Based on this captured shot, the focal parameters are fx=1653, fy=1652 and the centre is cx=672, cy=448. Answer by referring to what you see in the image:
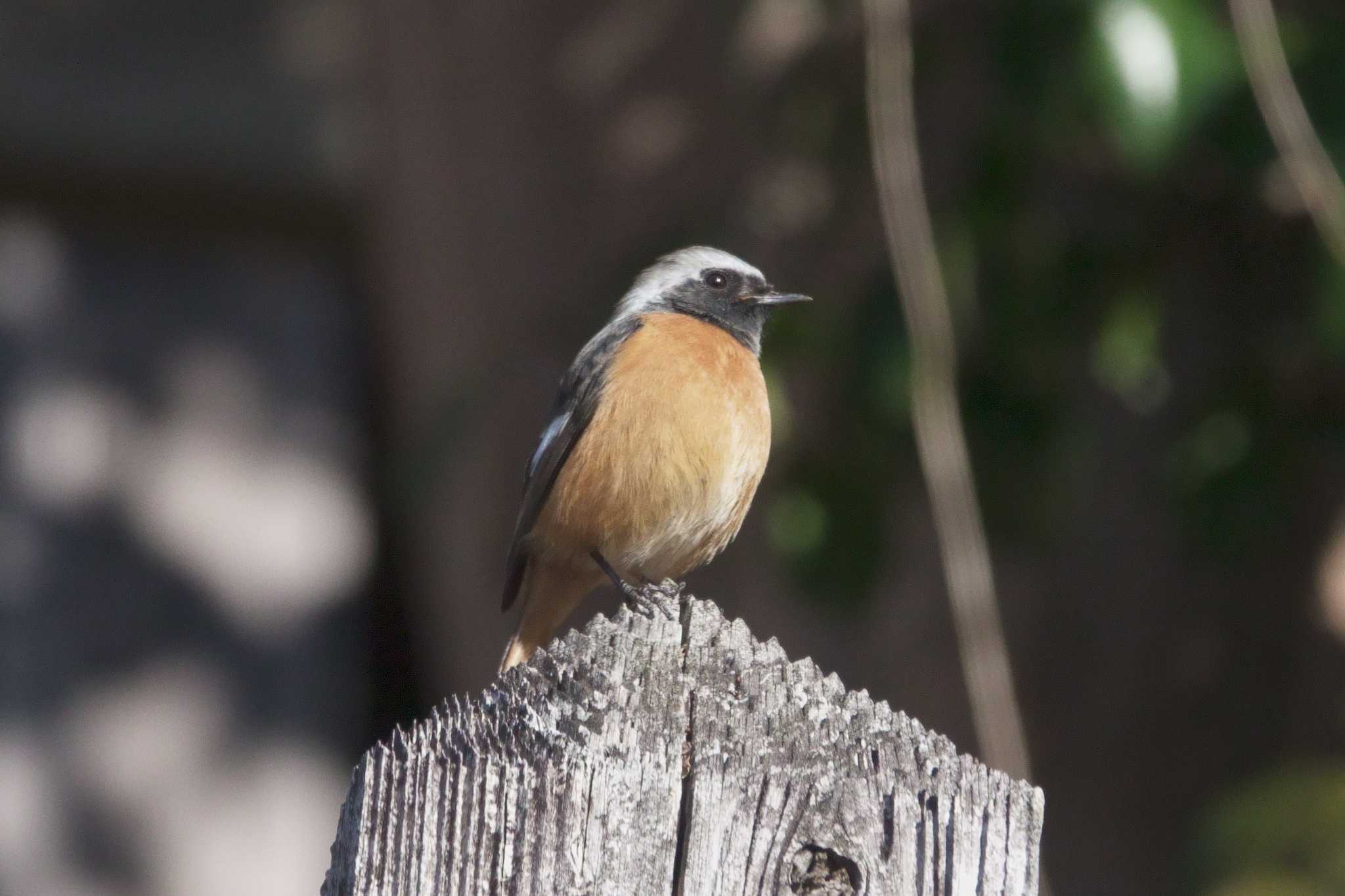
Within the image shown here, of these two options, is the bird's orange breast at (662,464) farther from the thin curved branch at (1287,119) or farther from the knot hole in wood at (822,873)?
the knot hole in wood at (822,873)

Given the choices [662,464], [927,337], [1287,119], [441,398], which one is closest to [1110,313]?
[927,337]

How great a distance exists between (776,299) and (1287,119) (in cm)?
162

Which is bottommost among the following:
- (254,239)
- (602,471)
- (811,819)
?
(811,819)

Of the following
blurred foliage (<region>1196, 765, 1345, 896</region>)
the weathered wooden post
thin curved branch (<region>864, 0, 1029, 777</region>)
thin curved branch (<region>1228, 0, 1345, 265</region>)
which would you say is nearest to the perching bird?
thin curved branch (<region>864, 0, 1029, 777</region>)

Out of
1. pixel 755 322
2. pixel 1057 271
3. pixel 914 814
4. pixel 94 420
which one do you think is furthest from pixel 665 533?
pixel 94 420

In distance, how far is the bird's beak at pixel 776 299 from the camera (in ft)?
16.4

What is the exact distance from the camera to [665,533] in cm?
463

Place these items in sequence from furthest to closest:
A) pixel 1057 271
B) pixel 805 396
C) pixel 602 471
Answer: pixel 805 396
pixel 1057 271
pixel 602 471

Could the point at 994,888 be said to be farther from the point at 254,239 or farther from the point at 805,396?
the point at 254,239

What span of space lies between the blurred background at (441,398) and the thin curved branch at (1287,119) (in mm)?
1071

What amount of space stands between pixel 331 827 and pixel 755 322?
3326 mm

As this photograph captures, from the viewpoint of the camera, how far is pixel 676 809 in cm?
185

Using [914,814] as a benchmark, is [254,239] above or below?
above

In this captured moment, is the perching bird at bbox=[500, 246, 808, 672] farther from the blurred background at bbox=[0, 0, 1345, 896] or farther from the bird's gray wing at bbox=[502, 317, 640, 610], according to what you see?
the blurred background at bbox=[0, 0, 1345, 896]
